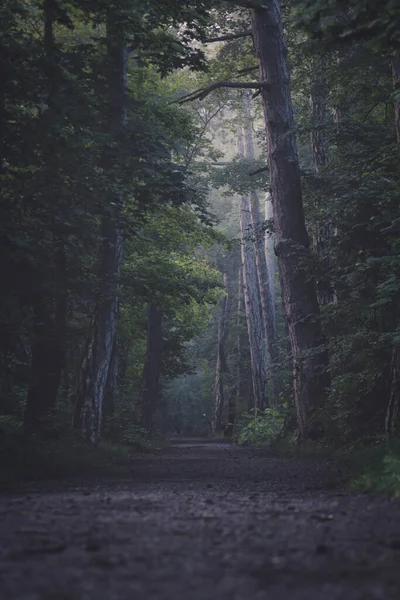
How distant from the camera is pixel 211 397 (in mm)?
64125

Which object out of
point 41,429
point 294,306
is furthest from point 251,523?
point 294,306

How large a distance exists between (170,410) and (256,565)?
61.6m

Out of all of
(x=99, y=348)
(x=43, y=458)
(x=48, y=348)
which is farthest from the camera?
(x=99, y=348)

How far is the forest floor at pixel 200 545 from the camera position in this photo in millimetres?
3223

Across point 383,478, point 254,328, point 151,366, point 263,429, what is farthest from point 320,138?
point 254,328

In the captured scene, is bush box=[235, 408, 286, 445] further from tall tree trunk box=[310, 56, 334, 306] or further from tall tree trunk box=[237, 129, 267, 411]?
tall tree trunk box=[310, 56, 334, 306]

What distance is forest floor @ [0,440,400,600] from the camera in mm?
3223

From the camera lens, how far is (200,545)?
14.1 feet

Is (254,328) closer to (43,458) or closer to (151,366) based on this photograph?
(151,366)

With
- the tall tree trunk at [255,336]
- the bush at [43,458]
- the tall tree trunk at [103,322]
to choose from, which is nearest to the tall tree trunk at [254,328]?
the tall tree trunk at [255,336]

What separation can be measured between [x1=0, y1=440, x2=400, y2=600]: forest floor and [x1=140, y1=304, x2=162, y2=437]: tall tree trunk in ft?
69.7

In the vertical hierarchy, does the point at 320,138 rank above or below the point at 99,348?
above

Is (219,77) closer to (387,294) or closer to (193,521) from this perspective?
(387,294)

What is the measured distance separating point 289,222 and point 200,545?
13811 millimetres
